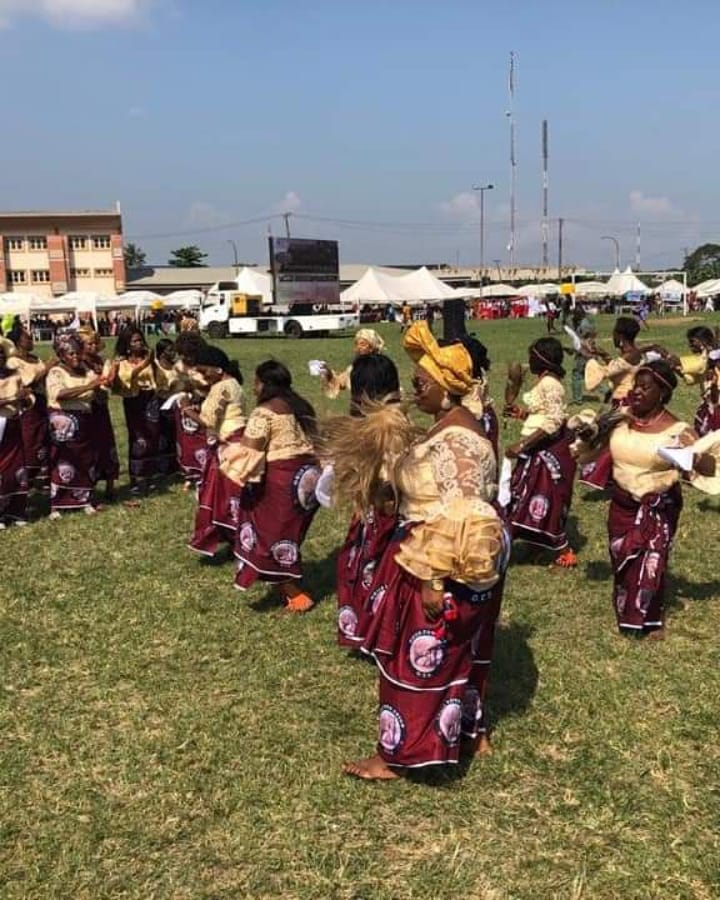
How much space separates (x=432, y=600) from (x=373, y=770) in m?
0.92

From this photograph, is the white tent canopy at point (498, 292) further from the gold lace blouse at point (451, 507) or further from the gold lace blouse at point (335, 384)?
the gold lace blouse at point (451, 507)

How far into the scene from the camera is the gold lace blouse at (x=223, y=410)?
682 cm

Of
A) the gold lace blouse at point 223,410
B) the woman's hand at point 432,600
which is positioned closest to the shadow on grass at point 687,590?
the woman's hand at point 432,600

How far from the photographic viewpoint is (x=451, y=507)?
3.26m

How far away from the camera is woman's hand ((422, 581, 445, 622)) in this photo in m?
3.37

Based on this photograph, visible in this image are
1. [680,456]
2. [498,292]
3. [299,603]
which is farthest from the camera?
[498,292]

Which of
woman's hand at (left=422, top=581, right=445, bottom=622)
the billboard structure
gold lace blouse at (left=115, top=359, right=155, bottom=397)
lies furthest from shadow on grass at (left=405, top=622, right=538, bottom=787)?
the billboard structure

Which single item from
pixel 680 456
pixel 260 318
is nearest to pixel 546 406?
pixel 680 456

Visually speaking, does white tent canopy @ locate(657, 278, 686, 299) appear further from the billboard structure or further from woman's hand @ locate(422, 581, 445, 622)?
woman's hand @ locate(422, 581, 445, 622)

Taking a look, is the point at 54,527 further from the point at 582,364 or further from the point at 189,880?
the point at 582,364

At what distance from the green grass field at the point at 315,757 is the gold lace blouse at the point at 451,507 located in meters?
1.04

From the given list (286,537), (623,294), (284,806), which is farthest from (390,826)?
(623,294)

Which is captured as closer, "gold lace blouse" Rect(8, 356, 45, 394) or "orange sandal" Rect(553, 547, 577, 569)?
"orange sandal" Rect(553, 547, 577, 569)

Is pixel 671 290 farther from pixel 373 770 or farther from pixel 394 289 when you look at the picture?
pixel 373 770
